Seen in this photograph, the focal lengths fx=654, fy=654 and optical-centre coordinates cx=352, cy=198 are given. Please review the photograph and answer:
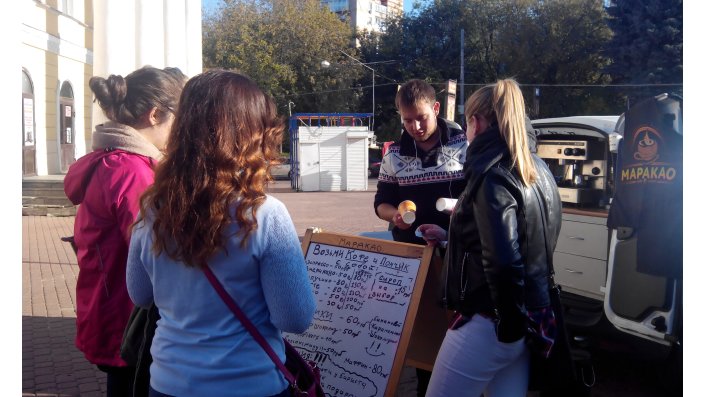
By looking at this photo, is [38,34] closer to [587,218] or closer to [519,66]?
[587,218]

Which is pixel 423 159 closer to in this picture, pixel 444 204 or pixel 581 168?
pixel 444 204

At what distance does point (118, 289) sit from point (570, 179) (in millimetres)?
4062

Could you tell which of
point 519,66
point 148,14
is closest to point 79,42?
point 148,14

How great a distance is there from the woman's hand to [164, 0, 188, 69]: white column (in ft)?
43.0

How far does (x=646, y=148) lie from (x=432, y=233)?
132 cm

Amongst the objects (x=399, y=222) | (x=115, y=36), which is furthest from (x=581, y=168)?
(x=115, y=36)

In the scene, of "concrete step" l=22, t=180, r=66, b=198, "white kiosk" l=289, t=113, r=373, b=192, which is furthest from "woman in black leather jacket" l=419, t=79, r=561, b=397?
"white kiosk" l=289, t=113, r=373, b=192

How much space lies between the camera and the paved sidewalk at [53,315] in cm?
470

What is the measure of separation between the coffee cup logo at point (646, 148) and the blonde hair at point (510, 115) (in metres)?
1.32

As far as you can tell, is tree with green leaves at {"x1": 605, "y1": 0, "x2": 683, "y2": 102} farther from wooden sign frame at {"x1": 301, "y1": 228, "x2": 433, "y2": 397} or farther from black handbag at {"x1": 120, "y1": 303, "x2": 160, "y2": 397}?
black handbag at {"x1": 120, "y1": 303, "x2": 160, "y2": 397}

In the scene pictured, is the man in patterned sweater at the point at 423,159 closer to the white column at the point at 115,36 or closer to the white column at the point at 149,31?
the white column at the point at 149,31

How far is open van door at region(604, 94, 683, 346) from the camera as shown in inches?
134

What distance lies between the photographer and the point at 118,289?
253 centimetres

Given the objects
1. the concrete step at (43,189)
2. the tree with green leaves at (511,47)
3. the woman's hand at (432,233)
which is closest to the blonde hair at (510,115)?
the woman's hand at (432,233)
